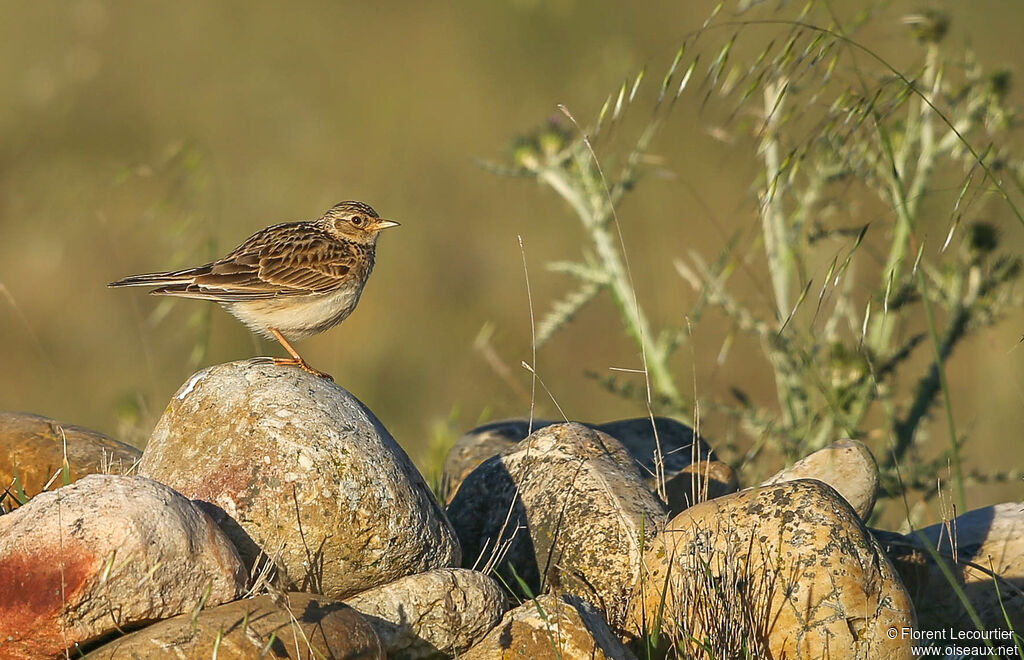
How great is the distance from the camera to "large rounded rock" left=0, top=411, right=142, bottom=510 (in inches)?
204

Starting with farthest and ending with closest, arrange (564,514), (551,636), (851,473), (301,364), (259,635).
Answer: (301,364), (851,473), (564,514), (551,636), (259,635)

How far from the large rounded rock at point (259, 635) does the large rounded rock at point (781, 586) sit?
39.3 inches

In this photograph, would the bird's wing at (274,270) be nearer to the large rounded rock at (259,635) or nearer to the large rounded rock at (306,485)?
the large rounded rock at (306,485)

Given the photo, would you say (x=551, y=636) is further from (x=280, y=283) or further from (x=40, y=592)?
(x=280, y=283)

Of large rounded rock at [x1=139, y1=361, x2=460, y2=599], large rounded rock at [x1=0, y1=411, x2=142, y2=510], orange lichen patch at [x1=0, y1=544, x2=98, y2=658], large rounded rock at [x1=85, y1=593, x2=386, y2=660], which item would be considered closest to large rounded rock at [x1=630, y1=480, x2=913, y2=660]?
large rounded rock at [x1=139, y1=361, x2=460, y2=599]

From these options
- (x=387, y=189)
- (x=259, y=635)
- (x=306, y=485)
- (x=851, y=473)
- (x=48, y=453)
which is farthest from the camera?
(x=387, y=189)

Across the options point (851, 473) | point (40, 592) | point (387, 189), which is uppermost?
point (387, 189)

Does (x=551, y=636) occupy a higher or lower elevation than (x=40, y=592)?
lower

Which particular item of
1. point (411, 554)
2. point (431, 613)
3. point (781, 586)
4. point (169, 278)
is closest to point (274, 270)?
point (169, 278)

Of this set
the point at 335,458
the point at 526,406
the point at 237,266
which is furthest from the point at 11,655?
the point at 526,406

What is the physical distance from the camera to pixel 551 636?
3.77 meters

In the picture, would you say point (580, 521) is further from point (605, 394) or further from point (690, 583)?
point (605, 394)

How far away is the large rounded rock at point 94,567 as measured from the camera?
3518 mm

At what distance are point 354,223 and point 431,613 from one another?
3.05 metres
